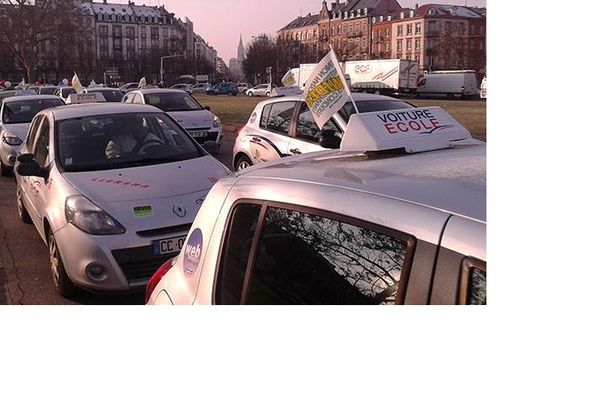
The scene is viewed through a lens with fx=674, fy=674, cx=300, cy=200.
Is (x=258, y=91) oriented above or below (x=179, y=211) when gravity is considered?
above

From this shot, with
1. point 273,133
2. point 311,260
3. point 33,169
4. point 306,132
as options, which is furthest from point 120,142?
point 311,260

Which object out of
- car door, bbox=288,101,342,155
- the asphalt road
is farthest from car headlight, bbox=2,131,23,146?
car door, bbox=288,101,342,155

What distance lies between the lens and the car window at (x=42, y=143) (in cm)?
579

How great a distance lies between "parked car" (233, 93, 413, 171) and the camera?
282 inches

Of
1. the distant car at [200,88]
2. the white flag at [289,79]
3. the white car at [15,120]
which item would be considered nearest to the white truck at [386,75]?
the distant car at [200,88]

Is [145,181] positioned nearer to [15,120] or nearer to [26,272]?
[26,272]

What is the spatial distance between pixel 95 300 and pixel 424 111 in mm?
2821

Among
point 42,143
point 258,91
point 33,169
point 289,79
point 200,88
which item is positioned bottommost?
point 33,169

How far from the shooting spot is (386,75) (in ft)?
154

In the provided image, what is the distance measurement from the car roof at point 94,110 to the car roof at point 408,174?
12.1ft

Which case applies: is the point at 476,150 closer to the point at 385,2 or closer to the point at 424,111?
the point at 424,111

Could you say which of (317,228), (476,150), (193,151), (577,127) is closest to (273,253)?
(317,228)

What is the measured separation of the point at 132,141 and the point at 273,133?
8.77 feet

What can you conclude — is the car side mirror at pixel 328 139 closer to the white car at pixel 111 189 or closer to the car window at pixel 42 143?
the white car at pixel 111 189
